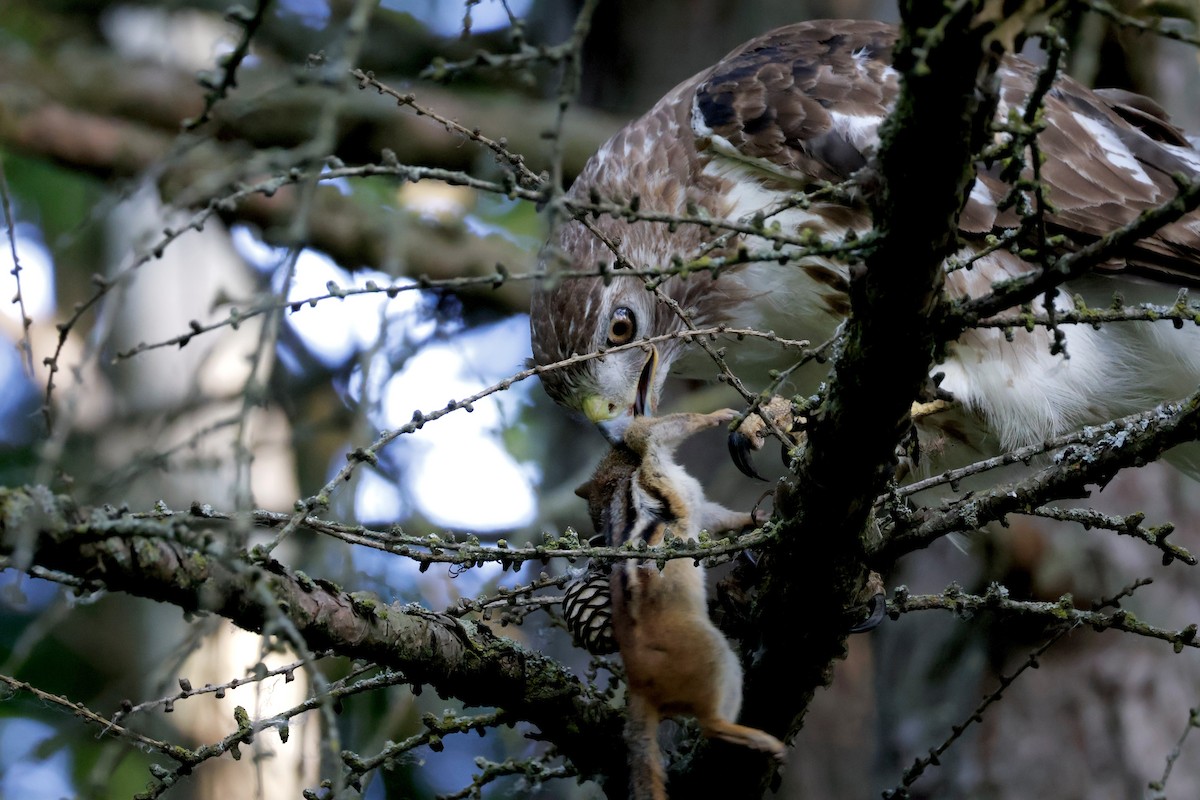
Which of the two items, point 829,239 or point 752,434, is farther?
point 829,239

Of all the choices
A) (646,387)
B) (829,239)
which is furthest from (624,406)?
(829,239)

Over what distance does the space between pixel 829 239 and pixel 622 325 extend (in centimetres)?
85

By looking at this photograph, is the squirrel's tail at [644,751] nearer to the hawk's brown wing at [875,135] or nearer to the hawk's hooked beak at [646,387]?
the hawk's hooked beak at [646,387]

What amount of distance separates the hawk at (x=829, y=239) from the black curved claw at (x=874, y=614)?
1.00m

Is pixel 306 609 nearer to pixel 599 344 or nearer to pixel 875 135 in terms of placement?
pixel 599 344

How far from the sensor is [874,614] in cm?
264

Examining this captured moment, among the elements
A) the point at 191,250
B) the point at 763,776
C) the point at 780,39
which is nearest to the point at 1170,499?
the point at 780,39

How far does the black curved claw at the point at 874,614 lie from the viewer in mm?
2617

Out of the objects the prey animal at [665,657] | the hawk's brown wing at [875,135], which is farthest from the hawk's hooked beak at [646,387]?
the prey animal at [665,657]

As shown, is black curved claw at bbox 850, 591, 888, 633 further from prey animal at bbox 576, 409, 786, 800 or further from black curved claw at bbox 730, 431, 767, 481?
black curved claw at bbox 730, 431, 767, 481

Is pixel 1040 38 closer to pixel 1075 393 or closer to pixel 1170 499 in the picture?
pixel 1075 393

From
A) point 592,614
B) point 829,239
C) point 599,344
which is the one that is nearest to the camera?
point 592,614

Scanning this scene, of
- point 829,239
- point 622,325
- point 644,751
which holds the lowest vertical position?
point 644,751

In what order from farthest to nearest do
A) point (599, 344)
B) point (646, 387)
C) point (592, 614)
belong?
1. point (599, 344)
2. point (646, 387)
3. point (592, 614)
